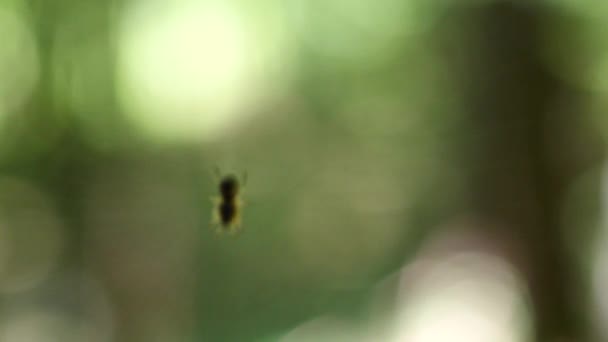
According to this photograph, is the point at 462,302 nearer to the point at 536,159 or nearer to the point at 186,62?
the point at 536,159

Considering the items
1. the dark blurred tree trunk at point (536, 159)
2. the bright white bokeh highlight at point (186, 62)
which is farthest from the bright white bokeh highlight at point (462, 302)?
the bright white bokeh highlight at point (186, 62)

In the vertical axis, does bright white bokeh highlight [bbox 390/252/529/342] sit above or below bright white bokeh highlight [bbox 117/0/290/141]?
below

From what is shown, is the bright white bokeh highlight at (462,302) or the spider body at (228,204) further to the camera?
the bright white bokeh highlight at (462,302)

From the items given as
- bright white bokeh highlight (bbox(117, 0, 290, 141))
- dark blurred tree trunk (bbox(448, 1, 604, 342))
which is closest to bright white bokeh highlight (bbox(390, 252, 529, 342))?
dark blurred tree trunk (bbox(448, 1, 604, 342))

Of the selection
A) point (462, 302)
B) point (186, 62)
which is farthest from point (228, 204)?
point (462, 302)

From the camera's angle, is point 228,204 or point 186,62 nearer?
point 228,204

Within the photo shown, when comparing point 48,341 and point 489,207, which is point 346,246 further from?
point 48,341

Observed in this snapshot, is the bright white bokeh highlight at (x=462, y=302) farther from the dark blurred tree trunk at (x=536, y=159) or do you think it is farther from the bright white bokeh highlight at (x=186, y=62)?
the bright white bokeh highlight at (x=186, y=62)

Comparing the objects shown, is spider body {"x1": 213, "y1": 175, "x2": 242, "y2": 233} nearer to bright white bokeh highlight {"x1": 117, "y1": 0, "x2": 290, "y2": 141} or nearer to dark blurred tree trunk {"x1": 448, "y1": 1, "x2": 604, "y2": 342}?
bright white bokeh highlight {"x1": 117, "y1": 0, "x2": 290, "y2": 141}
